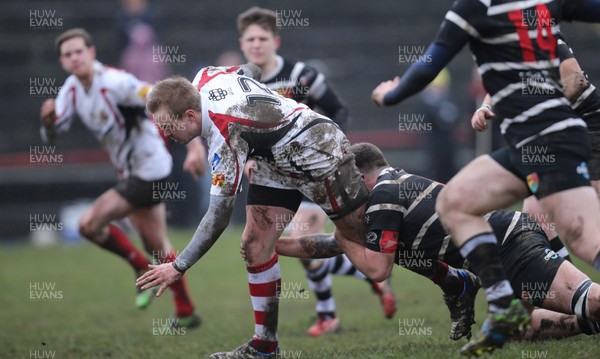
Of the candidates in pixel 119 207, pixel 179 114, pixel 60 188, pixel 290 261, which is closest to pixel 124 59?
pixel 60 188

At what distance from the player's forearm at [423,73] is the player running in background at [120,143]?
3.84 meters

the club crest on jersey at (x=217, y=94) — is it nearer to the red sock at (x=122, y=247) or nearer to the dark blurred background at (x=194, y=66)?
the red sock at (x=122, y=247)

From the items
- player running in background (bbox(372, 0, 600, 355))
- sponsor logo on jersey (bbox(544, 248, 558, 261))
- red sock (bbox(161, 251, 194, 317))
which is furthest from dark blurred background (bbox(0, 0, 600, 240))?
player running in background (bbox(372, 0, 600, 355))

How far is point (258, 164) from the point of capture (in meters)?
5.81

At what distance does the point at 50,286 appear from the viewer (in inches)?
440

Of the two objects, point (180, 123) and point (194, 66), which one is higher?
point (194, 66)

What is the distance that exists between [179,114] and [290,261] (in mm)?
8678

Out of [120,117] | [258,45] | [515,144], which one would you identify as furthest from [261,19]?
[515,144]

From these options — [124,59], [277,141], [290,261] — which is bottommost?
[290,261]

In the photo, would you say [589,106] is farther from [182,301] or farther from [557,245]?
[182,301]

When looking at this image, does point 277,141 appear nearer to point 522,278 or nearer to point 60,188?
point 522,278

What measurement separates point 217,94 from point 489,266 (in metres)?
1.97

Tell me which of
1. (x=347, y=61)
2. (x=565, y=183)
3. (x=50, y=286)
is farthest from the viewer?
(x=347, y=61)

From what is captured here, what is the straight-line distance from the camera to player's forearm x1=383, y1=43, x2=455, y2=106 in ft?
15.2
